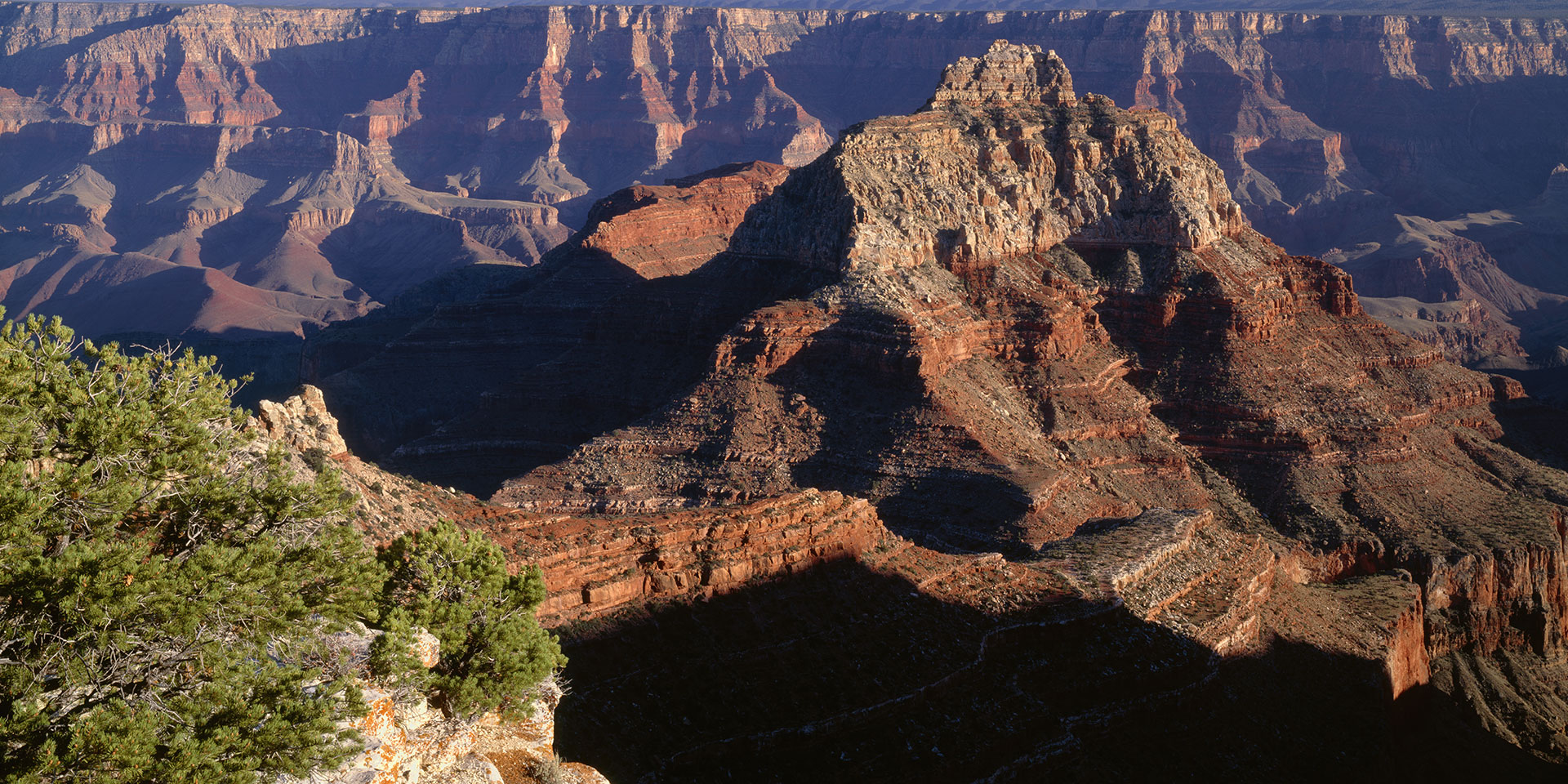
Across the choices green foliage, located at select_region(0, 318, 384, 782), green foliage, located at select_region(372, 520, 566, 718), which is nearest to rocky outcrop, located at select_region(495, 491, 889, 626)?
green foliage, located at select_region(372, 520, 566, 718)

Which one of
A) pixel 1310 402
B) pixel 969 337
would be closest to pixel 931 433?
pixel 969 337

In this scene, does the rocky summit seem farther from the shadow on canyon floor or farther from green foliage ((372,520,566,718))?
green foliage ((372,520,566,718))

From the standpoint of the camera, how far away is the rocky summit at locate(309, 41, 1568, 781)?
49.8m

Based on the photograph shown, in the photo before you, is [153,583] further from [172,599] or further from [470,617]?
[470,617]

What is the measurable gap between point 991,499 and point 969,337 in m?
17.8

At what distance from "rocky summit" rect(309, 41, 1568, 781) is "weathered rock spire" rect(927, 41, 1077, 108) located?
30 cm

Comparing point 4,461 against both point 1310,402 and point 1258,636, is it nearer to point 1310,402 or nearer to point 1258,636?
point 1258,636

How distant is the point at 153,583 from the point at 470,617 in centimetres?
903

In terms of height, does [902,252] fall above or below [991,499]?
above

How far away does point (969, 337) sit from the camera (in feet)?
321

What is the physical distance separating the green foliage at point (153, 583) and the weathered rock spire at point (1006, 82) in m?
91.8

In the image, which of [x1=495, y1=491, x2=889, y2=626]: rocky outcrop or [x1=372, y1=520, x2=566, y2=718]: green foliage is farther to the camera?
[x1=495, y1=491, x2=889, y2=626]: rocky outcrop

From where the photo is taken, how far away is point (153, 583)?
2589 centimetres

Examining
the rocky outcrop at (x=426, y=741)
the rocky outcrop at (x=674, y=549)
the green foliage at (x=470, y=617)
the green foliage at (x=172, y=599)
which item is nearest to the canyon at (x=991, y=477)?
the rocky outcrop at (x=674, y=549)
